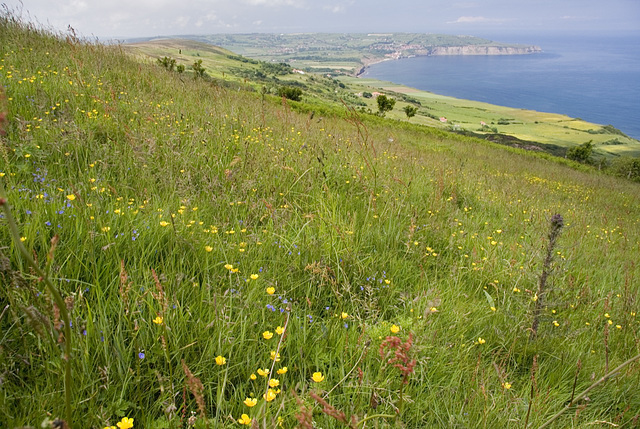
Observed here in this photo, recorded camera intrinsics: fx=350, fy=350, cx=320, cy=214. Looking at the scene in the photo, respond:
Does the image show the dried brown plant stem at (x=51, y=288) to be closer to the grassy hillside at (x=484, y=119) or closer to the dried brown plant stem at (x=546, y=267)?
the dried brown plant stem at (x=546, y=267)

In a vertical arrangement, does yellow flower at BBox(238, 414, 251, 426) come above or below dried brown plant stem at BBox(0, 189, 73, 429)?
below

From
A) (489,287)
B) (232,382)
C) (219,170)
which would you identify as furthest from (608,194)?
(232,382)

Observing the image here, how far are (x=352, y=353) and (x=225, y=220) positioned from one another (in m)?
1.62

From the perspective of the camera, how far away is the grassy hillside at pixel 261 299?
1421 mm

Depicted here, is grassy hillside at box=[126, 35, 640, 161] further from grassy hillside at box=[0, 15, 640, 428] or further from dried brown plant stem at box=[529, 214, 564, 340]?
dried brown plant stem at box=[529, 214, 564, 340]

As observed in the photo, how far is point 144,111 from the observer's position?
4.64m

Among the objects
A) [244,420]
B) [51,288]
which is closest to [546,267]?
[244,420]

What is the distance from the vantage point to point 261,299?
6.85 feet

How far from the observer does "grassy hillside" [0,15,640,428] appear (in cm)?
142

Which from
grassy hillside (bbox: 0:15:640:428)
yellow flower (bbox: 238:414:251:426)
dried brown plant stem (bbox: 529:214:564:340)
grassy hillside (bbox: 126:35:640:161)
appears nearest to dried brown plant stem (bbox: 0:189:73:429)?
grassy hillside (bbox: 0:15:640:428)

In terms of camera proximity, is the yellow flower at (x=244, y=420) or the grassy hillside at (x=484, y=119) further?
the grassy hillside at (x=484, y=119)

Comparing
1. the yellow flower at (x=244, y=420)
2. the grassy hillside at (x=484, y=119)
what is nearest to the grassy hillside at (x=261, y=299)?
the yellow flower at (x=244, y=420)

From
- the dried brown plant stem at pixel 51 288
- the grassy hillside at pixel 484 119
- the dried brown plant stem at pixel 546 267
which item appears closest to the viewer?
the dried brown plant stem at pixel 51 288

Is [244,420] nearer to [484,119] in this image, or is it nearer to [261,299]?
[261,299]
